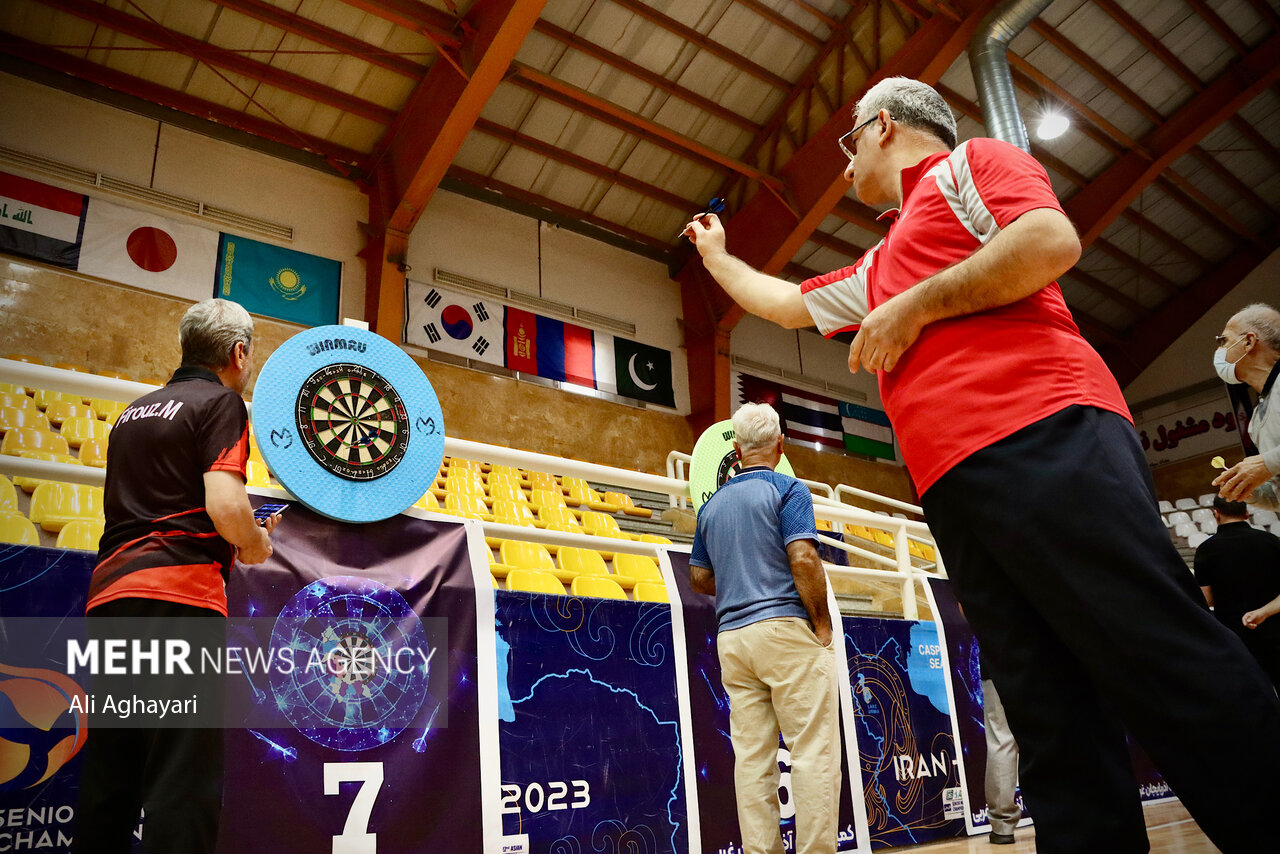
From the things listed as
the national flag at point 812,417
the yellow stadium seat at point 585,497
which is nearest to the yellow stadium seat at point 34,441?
the yellow stadium seat at point 585,497

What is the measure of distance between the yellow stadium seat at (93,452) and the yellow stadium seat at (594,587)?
115 inches

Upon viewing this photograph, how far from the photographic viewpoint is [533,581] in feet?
10.4

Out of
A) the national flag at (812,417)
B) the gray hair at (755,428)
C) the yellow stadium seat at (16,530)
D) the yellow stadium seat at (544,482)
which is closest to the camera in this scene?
the yellow stadium seat at (16,530)

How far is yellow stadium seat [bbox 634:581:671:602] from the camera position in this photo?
3.33 m

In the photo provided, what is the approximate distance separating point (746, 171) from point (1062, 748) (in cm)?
975

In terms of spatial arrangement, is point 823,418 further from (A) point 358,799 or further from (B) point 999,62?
(A) point 358,799

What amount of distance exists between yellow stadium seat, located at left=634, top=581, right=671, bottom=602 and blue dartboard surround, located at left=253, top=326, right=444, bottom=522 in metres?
1.02

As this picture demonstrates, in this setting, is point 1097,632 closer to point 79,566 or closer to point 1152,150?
point 79,566

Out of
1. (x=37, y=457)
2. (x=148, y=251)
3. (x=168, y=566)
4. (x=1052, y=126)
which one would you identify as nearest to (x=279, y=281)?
(x=148, y=251)

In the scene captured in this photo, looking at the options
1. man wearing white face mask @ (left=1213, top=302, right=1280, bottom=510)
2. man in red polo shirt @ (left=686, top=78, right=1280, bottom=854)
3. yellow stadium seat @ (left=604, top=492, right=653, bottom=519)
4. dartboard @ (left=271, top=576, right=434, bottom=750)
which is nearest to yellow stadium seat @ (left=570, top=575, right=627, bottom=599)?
dartboard @ (left=271, top=576, right=434, bottom=750)

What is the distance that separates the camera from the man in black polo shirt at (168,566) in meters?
1.49

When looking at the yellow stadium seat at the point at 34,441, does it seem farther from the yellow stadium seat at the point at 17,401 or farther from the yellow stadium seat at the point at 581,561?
the yellow stadium seat at the point at 581,561

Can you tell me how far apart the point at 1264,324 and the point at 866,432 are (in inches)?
426

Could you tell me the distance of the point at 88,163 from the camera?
7.78m
